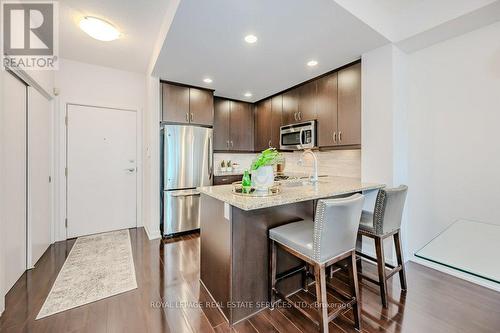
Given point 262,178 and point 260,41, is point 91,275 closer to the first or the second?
point 262,178

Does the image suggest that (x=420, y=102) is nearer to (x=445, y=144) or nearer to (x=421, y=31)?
(x=445, y=144)

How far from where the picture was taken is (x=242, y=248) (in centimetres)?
159

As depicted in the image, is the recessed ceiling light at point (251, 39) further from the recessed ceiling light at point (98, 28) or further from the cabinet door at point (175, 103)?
the cabinet door at point (175, 103)

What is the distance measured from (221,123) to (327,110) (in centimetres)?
209

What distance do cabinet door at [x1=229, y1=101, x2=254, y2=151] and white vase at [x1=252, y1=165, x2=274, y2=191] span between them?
2.72 metres

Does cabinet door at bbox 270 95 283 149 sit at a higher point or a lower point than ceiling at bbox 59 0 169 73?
lower

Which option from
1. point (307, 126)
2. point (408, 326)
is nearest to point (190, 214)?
point (307, 126)

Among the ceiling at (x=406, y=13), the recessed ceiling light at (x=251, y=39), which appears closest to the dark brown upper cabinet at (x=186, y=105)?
the recessed ceiling light at (x=251, y=39)

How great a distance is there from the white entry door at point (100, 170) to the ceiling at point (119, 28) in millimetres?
768

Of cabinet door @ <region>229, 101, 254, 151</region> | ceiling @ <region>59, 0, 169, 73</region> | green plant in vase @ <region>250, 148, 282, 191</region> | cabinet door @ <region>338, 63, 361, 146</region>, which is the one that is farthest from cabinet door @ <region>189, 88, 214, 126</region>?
green plant in vase @ <region>250, 148, 282, 191</region>

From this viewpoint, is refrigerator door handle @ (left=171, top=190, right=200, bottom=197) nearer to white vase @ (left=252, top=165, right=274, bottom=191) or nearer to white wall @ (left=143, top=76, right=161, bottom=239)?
white wall @ (left=143, top=76, right=161, bottom=239)

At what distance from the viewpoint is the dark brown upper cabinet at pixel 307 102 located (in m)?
3.26

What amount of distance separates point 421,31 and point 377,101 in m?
0.71

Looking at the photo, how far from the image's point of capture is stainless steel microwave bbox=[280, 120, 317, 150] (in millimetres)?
3184
